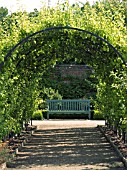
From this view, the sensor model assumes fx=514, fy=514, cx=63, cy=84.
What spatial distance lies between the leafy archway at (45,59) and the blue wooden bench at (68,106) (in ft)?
22.4

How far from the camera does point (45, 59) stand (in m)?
16.6

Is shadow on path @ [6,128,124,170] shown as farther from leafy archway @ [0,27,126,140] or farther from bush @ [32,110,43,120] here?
bush @ [32,110,43,120]

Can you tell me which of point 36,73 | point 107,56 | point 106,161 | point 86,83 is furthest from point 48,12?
point 86,83

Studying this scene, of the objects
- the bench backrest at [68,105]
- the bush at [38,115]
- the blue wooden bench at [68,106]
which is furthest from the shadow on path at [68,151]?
the bench backrest at [68,105]

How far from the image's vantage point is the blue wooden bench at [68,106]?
77.6 feet

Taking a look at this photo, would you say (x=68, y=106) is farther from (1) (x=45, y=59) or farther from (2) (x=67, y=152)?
(2) (x=67, y=152)

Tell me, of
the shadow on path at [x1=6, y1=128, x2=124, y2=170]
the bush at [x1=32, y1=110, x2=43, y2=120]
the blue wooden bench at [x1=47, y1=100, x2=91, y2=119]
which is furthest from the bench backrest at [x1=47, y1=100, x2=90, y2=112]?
the shadow on path at [x1=6, y1=128, x2=124, y2=170]

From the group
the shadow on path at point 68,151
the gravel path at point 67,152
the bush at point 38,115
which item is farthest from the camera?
the bush at point 38,115

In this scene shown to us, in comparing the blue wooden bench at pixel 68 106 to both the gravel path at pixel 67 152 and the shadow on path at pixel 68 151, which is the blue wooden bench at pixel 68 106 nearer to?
the gravel path at pixel 67 152

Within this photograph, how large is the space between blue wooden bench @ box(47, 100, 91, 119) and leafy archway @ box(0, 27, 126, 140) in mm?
6839

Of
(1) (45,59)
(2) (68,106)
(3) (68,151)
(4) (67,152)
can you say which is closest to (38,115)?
(2) (68,106)

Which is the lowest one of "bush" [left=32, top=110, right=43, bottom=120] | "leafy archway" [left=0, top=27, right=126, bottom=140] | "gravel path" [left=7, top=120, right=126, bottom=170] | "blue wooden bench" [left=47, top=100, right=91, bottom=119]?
"gravel path" [left=7, top=120, right=126, bottom=170]

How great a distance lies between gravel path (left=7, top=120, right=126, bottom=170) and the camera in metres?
9.89

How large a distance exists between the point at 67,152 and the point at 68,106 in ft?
40.3
